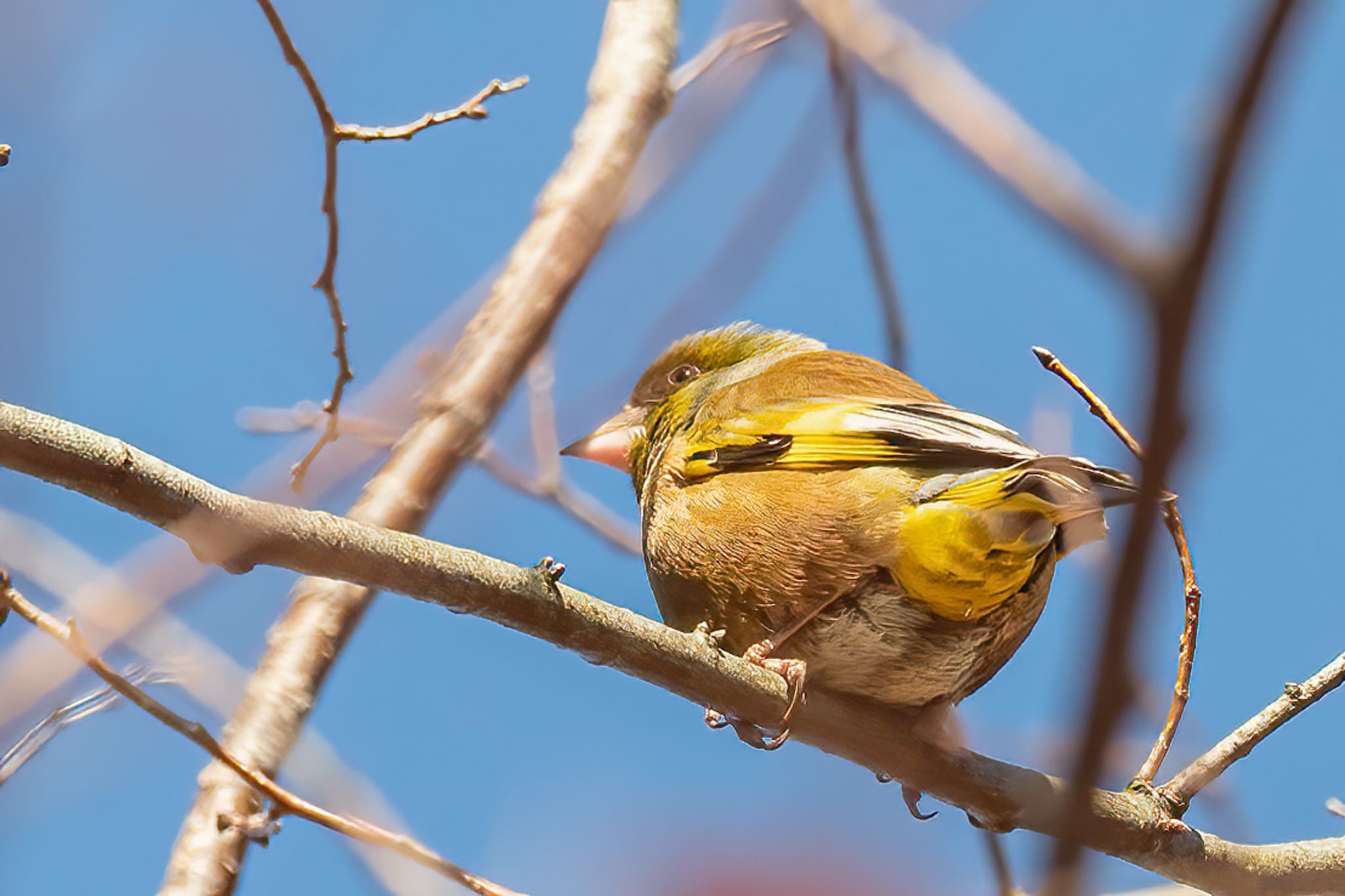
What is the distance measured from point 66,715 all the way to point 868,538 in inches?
74.7

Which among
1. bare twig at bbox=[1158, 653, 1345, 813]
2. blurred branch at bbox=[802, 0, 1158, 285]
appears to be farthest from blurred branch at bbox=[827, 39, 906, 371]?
bare twig at bbox=[1158, 653, 1345, 813]

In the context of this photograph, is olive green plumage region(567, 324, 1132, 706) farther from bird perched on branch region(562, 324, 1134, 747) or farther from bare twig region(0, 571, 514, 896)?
bare twig region(0, 571, 514, 896)

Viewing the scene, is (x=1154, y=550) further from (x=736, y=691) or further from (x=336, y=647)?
(x=336, y=647)

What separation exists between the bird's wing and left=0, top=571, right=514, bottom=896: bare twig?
159 cm

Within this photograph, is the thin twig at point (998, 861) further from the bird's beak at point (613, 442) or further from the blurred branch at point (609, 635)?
the bird's beak at point (613, 442)

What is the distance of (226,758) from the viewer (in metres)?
2.26

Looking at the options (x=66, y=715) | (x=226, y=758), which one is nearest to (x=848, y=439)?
(x=226, y=758)

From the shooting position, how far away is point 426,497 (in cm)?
340

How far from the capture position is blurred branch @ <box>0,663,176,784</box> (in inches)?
98.7

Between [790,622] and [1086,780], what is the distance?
2695 millimetres

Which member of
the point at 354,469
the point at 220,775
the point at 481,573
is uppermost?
the point at 354,469

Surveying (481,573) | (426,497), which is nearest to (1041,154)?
(481,573)

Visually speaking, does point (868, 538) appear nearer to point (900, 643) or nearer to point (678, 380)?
point (900, 643)

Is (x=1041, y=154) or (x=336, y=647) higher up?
(x=1041, y=154)
